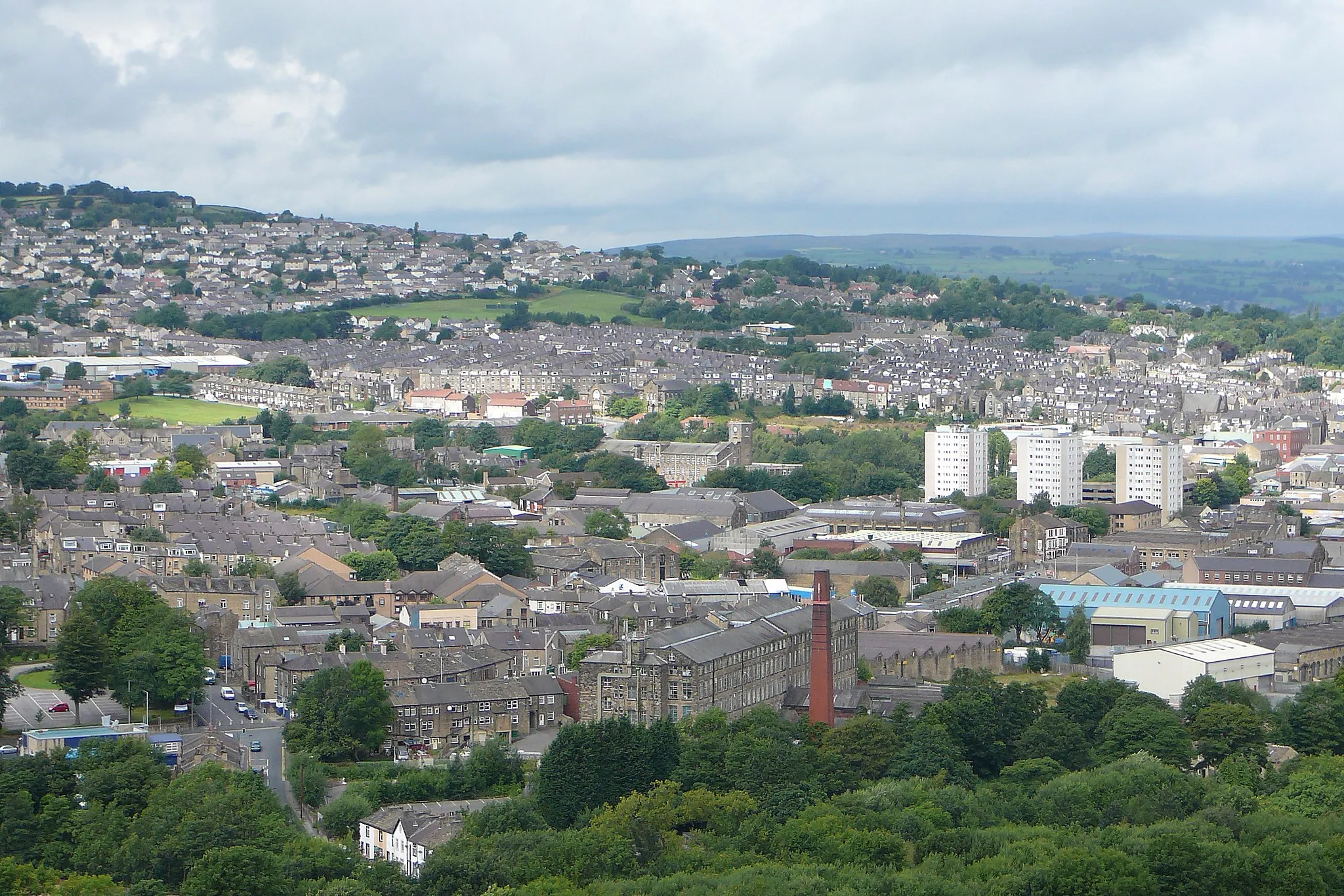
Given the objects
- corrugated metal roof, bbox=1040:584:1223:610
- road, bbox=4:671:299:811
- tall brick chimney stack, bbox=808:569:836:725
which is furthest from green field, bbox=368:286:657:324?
road, bbox=4:671:299:811

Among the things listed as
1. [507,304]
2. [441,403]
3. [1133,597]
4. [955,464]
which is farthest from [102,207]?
[1133,597]

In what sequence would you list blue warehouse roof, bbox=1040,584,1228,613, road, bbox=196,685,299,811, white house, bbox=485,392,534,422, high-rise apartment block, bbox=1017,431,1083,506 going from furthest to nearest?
1. white house, bbox=485,392,534,422
2. high-rise apartment block, bbox=1017,431,1083,506
3. blue warehouse roof, bbox=1040,584,1228,613
4. road, bbox=196,685,299,811

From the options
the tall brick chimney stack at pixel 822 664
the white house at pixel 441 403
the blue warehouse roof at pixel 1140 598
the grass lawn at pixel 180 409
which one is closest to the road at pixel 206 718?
the tall brick chimney stack at pixel 822 664

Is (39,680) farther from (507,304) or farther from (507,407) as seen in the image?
(507,304)

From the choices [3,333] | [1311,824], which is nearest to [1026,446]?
[1311,824]

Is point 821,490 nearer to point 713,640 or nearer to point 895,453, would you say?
point 895,453

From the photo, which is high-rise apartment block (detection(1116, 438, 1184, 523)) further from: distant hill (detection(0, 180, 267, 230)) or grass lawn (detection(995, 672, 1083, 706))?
distant hill (detection(0, 180, 267, 230))
